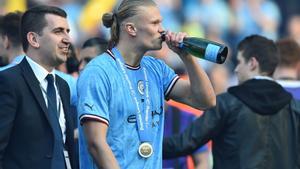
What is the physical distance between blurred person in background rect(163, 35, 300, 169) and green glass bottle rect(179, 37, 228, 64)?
5.23ft

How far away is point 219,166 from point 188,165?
2.46 feet

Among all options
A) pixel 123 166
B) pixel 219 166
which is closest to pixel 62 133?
pixel 123 166

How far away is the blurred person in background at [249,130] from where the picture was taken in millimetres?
6691

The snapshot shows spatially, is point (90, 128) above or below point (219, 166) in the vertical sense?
above

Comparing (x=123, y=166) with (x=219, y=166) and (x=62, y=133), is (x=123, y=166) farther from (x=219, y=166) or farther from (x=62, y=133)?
(x=219, y=166)

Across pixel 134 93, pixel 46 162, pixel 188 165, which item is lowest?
pixel 188 165

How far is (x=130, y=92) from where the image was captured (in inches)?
207

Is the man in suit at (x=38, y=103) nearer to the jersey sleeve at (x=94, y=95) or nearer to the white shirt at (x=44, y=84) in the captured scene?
the white shirt at (x=44, y=84)

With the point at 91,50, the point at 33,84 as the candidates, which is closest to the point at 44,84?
the point at 33,84

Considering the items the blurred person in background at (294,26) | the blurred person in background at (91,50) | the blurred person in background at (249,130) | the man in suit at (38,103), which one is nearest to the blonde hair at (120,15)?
the man in suit at (38,103)

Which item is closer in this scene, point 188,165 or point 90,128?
point 90,128

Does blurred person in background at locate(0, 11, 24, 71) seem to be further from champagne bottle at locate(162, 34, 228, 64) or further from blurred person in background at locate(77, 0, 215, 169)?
champagne bottle at locate(162, 34, 228, 64)

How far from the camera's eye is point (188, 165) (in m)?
7.46

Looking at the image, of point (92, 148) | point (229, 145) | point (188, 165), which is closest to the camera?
point (92, 148)
